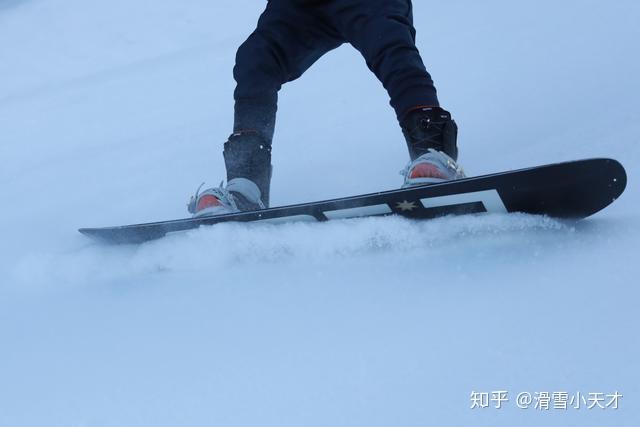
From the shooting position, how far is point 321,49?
1442 mm

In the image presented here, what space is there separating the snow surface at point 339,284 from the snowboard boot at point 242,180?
9 centimetres

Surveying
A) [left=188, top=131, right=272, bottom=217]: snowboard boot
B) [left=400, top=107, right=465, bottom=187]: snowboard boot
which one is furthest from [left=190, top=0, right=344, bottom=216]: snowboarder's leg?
[left=400, top=107, right=465, bottom=187]: snowboard boot

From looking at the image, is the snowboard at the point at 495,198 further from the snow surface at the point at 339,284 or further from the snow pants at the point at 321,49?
the snow pants at the point at 321,49

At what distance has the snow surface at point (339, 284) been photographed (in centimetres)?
67

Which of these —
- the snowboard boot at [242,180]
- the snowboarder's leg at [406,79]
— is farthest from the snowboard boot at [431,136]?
the snowboard boot at [242,180]

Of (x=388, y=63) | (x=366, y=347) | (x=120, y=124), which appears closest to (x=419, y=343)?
(x=366, y=347)

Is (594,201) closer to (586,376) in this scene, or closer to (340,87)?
(586,376)

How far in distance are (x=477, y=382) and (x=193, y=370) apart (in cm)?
32

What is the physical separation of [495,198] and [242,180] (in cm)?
49

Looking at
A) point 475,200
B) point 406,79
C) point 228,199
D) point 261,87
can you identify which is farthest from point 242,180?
point 475,200

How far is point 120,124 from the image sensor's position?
2557 mm

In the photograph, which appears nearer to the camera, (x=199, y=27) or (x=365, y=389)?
(x=365, y=389)

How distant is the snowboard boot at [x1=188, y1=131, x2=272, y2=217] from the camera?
3.88 feet

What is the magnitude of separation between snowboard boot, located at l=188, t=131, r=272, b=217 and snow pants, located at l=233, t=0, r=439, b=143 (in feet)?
0.11
